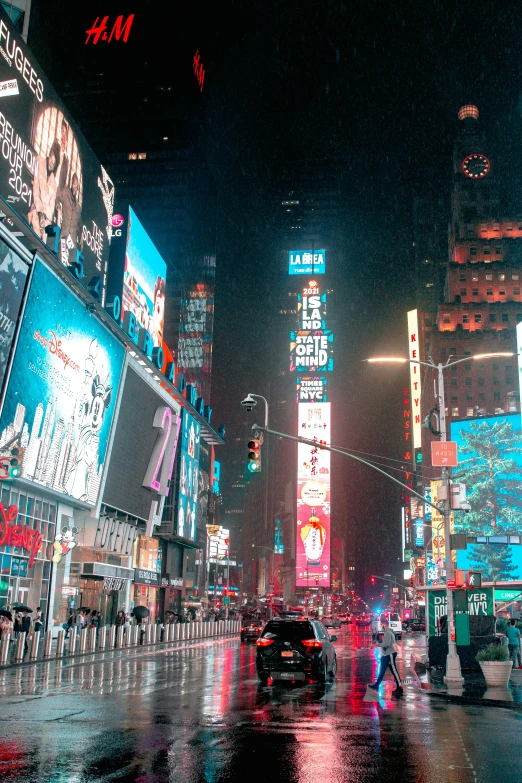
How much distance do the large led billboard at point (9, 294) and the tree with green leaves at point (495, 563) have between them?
45.2m

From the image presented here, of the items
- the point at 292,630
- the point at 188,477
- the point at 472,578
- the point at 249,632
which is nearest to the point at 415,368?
the point at 188,477

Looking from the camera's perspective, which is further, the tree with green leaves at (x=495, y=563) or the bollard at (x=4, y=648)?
the tree with green leaves at (x=495, y=563)

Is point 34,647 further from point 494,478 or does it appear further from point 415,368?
point 415,368

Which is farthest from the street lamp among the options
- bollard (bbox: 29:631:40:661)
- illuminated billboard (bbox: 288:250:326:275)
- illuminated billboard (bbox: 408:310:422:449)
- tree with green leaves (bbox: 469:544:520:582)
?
illuminated billboard (bbox: 288:250:326:275)

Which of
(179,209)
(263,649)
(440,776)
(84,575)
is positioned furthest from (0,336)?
(179,209)

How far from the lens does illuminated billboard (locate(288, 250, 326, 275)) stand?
471 feet

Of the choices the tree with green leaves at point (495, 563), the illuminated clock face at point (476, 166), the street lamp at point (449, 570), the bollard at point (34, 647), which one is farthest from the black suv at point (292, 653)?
the illuminated clock face at point (476, 166)

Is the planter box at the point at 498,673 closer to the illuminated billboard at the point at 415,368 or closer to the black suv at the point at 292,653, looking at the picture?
the black suv at the point at 292,653

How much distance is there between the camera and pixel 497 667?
66.8 ft

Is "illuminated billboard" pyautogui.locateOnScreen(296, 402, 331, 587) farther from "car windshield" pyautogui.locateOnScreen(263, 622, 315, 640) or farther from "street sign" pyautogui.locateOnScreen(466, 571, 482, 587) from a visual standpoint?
"car windshield" pyautogui.locateOnScreen(263, 622, 315, 640)

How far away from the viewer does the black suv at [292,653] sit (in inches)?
795

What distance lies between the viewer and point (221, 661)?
2981 cm

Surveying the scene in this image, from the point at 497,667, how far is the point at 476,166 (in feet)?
473

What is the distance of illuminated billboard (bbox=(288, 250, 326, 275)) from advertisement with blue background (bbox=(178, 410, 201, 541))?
74.8 m
